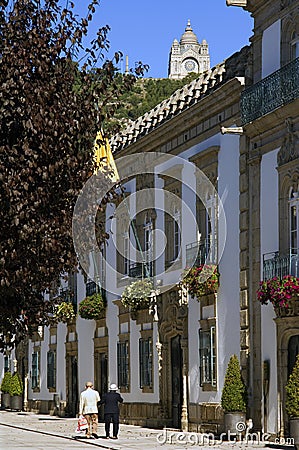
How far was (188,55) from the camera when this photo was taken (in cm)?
16362

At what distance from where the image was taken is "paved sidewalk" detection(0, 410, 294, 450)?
23.4m

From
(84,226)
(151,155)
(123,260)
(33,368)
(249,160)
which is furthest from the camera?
(33,368)

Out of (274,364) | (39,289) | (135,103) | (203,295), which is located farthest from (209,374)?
(135,103)

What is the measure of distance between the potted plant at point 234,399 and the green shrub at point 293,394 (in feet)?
9.85

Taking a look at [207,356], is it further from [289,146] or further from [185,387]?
[289,146]

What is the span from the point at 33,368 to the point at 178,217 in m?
17.3

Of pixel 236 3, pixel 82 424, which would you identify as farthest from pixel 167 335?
pixel 236 3

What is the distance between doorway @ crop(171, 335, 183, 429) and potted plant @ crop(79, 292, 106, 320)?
5.86 meters

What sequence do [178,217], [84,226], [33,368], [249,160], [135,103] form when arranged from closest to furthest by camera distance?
[84,226], [249,160], [178,217], [33,368], [135,103]

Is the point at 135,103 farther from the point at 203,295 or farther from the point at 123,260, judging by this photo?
the point at 203,295

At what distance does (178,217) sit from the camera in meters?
29.5

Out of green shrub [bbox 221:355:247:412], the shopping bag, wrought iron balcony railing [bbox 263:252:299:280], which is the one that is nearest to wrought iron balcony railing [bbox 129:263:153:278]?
the shopping bag

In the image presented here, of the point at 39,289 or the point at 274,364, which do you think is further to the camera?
the point at 274,364

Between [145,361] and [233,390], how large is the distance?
7719 millimetres
